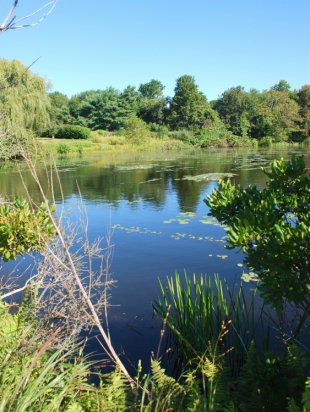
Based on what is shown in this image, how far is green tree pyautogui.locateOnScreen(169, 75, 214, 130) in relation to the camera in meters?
48.5

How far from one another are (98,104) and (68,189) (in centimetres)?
3484

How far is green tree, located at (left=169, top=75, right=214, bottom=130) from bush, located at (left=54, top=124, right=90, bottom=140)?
43.2 feet

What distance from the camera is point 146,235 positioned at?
925 centimetres

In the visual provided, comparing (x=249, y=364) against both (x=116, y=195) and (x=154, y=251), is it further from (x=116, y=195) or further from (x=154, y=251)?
(x=116, y=195)

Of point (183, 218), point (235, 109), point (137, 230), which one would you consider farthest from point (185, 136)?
point (137, 230)

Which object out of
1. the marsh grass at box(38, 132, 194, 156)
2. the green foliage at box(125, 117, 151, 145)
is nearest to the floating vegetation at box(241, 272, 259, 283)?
the marsh grass at box(38, 132, 194, 156)

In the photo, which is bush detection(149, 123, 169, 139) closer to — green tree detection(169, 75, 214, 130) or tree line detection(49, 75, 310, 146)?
tree line detection(49, 75, 310, 146)

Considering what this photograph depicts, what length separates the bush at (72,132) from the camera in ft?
130

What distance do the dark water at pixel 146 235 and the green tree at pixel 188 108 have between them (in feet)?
101


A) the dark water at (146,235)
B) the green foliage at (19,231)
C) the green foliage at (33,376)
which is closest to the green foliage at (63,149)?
the dark water at (146,235)

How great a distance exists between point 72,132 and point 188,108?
15.7 metres

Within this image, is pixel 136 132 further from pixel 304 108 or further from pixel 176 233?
pixel 176 233

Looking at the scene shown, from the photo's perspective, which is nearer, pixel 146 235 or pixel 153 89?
pixel 146 235

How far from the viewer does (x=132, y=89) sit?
52469 millimetres
